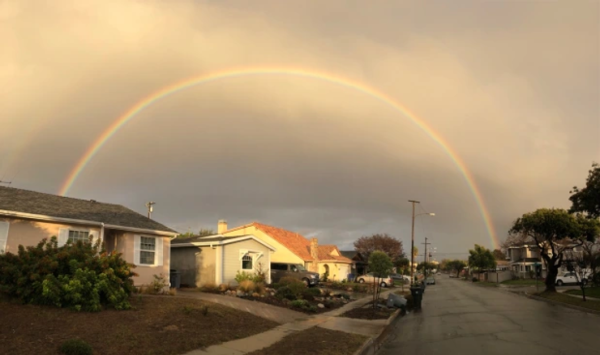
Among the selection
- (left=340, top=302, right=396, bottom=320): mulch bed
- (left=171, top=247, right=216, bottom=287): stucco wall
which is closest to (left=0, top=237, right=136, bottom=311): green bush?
(left=340, top=302, right=396, bottom=320): mulch bed

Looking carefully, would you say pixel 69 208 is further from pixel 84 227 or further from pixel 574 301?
pixel 574 301

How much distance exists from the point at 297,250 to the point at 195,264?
24.7m

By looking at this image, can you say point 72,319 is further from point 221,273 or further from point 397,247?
point 397,247

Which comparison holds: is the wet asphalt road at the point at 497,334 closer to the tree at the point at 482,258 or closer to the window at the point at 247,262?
the window at the point at 247,262

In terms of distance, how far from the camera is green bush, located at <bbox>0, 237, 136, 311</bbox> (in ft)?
35.4

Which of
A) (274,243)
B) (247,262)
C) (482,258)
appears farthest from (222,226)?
(482,258)

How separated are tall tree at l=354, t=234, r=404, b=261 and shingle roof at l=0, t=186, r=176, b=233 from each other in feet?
215

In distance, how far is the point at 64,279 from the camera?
11227mm

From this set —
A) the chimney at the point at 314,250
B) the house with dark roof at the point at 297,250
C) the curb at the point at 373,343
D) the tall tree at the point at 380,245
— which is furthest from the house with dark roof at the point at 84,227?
the tall tree at the point at 380,245

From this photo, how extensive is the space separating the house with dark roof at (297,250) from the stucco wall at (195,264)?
14.7 metres

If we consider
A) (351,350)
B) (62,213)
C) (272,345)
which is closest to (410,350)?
(351,350)

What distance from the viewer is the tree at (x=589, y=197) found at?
2594 centimetres

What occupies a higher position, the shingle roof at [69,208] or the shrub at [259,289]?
the shingle roof at [69,208]

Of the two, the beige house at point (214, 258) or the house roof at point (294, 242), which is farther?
the house roof at point (294, 242)
